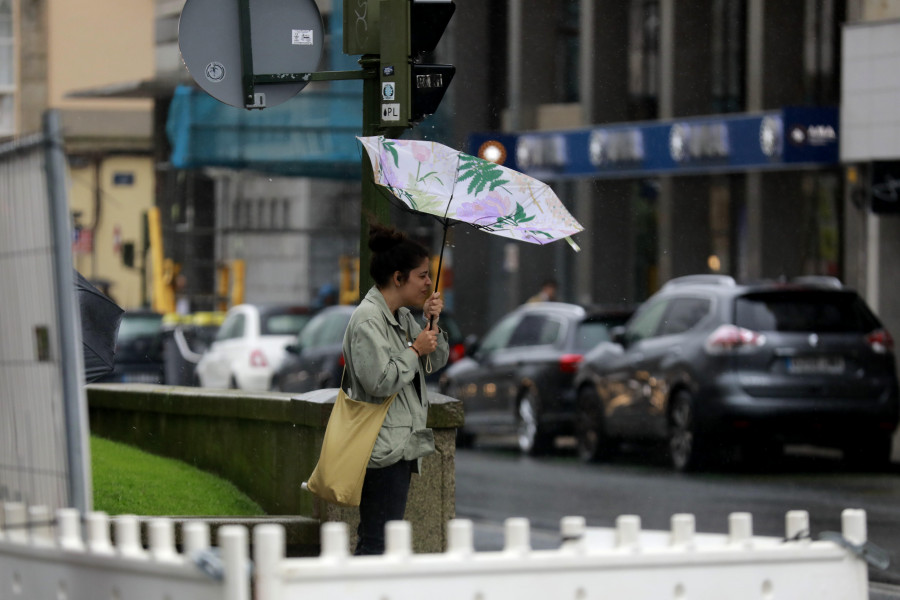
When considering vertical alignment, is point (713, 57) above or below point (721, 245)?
above

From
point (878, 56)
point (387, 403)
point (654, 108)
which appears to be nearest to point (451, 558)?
point (387, 403)

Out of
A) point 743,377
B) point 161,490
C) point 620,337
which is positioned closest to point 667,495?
point 743,377

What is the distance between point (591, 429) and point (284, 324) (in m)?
8.01

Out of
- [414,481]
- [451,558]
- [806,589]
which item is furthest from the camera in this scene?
[414,481]

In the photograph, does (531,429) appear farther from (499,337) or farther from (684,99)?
(684,99)

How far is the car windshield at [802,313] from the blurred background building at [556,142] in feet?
20.3

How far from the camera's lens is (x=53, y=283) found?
157 inches

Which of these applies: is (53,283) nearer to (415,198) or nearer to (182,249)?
(415,198)

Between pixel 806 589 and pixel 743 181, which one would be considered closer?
pixel 806 589

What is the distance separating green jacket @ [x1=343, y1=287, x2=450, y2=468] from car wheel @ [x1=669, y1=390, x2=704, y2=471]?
33.0ft

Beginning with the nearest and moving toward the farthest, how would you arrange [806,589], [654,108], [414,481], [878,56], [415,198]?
[806,589] → [415,198] → [414,481] → [878,56] → [654,108]

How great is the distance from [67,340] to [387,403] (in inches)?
73.0

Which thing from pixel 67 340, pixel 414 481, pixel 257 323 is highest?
pixel 67 340

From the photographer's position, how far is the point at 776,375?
1545cm
